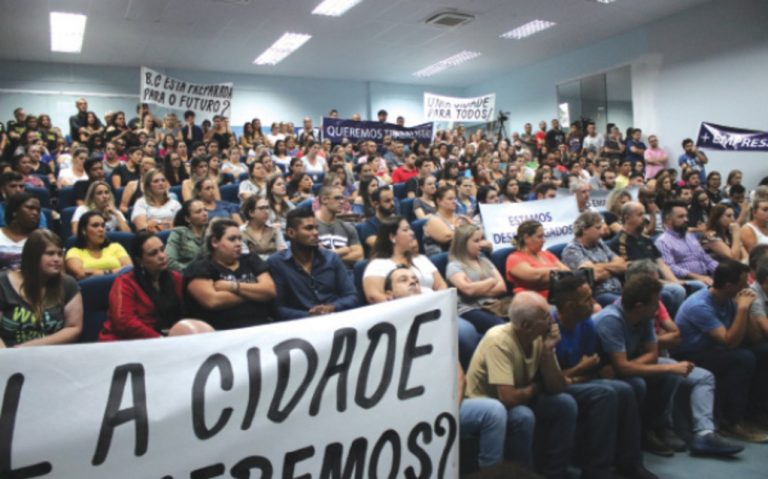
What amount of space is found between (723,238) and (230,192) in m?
5.51

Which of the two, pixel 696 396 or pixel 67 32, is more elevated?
pixel 67 32

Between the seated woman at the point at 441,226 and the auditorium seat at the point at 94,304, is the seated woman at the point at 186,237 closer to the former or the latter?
the auditorium seat at the point at 94,304

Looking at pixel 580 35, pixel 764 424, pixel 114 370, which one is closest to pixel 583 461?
pixel 764 424

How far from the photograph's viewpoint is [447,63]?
51.1 ft

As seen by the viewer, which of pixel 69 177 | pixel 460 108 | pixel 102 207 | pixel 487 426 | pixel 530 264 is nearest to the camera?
pixel 487 426

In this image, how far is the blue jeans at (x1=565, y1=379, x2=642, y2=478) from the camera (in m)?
2.54

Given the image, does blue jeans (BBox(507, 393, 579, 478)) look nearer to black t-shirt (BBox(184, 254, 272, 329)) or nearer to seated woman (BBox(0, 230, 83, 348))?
black t-shirt (BBox(184, 254, 272, 329))

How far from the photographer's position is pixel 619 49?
13.5 metres

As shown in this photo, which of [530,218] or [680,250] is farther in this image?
[530,218]

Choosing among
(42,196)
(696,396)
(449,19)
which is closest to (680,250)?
(696,396)

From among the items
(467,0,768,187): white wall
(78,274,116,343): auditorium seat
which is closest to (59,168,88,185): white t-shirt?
(78,274,116,343): auditorium seat

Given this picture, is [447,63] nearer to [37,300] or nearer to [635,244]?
[635,244]

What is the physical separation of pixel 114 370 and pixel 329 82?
55.3 feet

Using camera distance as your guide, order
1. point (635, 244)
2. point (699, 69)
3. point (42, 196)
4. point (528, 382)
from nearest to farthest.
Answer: point (528, 382) < point (635, 244) < point (42, 196) < point (699, 69)
